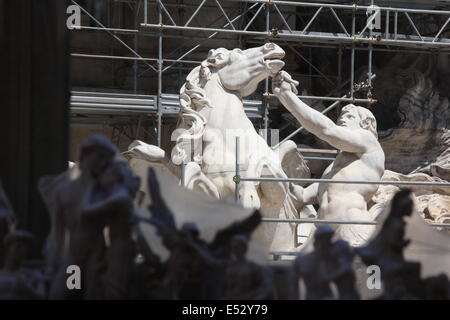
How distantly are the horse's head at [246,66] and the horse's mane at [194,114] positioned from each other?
10 millimetres

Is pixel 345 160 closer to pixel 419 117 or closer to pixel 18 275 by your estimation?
pixel 419 117

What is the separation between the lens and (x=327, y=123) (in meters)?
13.0

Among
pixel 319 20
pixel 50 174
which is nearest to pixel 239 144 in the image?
pixel 50 174

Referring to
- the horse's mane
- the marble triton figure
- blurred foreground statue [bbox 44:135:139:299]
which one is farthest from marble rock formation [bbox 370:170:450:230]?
blurred foreground statue [bbox 44:135:139:299]

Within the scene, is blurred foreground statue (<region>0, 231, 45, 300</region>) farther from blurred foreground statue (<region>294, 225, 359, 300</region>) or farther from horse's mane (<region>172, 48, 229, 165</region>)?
horse's mane (<region>172, 48, 229, 165</region>)

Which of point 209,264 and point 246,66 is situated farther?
point 246,66

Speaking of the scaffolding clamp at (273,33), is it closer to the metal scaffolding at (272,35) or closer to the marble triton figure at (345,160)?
the metal scaffolding at (272,35)

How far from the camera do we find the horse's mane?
12539mm

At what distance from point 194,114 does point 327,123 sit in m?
0.98

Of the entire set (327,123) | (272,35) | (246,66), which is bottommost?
(327,123)

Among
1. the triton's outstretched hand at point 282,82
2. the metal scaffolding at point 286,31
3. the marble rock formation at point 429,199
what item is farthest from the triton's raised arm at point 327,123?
the metal scaffolding at point 286,31

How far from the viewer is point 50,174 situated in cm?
702

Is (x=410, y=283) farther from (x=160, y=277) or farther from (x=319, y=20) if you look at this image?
(x=319, y=20)

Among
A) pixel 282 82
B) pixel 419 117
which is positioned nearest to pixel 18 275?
pixel 282 82
